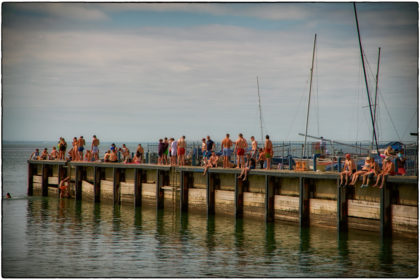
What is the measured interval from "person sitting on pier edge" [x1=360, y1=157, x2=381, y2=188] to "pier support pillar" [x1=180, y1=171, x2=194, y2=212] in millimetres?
12187

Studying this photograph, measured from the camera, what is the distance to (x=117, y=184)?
4256cm

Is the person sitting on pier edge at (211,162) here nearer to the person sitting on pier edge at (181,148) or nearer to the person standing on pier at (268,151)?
the person sitting on pier edge at (181,148)

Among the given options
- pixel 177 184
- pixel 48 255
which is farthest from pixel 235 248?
pixel 177 184

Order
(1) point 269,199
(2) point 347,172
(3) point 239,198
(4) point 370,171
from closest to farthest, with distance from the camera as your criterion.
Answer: (4) point 370,171
(2) point 347,172
(1) point 269,199
(3) point 239,198

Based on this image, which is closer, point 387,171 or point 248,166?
point 387,171

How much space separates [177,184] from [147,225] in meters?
5.16

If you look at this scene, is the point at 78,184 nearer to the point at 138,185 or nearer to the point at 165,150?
the point at 138,185

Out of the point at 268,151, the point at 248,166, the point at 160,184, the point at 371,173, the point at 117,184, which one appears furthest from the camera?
the point at 117,184

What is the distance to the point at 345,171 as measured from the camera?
28.9 meters

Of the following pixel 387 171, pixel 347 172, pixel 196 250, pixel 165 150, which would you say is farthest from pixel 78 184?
pixel 387 171

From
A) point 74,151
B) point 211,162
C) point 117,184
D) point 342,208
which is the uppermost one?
point 74,151

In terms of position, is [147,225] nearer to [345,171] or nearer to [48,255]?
[48,255]

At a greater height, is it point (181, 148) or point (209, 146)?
point (209, 146)

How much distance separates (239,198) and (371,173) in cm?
882
